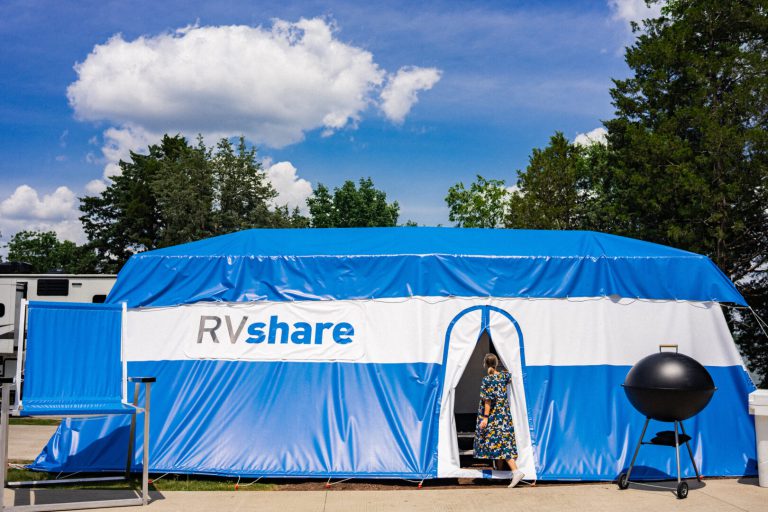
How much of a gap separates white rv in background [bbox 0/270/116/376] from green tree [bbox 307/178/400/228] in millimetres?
29336

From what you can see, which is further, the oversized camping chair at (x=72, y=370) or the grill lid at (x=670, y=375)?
the grill lid at (x=670, y=375)

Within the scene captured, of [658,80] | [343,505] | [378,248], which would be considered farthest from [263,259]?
[658,80]

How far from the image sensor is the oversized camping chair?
6.06 metres

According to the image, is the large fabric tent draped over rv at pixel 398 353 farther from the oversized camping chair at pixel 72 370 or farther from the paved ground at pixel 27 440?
the paved ground at pixel 27 440

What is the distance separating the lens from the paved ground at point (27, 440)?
9141 millimetres

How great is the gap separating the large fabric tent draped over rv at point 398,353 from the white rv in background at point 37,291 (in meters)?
5.78

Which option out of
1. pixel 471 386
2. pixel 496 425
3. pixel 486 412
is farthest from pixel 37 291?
pixel 496 425

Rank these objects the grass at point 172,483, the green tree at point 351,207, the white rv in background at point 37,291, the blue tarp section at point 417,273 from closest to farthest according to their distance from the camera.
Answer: the grass at point 172,483 < the blue tarp section at point 417,273 < the white rv in background at point 37,291 < the green tree at point 351,207

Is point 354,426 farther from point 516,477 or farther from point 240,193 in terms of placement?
point 240,193

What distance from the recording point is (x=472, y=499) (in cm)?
667

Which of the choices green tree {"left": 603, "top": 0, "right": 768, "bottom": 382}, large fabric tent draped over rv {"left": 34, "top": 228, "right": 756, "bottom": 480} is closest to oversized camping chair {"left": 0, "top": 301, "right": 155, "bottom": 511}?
large fabric tent draped over rv {"left": 34, "top": 228, "right": 756, "bottom": 480}

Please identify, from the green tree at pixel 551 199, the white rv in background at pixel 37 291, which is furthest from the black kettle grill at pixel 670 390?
the green tree at pixel 551 199

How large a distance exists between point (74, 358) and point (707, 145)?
18087mm

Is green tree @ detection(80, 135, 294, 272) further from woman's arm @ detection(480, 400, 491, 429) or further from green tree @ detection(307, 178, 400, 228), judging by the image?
woman's arm @ detection(480, 400, 491, 429)
